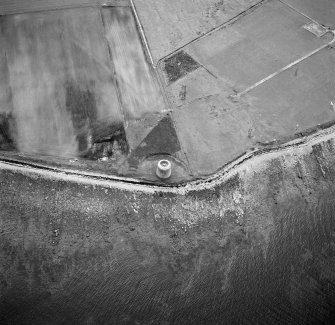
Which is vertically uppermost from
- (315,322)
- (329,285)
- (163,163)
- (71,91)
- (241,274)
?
(71,91)

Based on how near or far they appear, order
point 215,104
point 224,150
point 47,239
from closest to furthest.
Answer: point 47,239
point 224,150
point 215,104

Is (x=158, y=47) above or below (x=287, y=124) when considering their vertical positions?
above

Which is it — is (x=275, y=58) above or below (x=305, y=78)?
above

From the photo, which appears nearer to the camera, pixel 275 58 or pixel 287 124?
pixel 287 124

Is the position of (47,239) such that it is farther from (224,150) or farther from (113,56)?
(113,56)

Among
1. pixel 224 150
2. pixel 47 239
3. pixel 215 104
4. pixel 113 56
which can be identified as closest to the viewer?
pixel 47 239

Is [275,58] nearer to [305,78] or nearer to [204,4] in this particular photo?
[305,78]

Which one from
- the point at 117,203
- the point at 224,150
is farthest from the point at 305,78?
the point at 117,203

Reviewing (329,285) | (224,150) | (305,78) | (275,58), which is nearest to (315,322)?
(329,285)

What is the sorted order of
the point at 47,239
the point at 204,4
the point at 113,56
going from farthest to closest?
the point at 204,4 < the point at 113,56 < the point at 47,239
